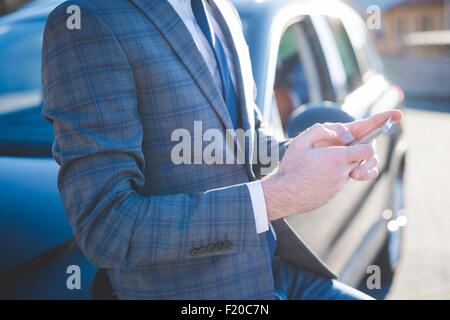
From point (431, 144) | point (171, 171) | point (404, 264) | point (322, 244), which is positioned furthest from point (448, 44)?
point (171, 171)

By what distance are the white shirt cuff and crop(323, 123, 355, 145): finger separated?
22cm

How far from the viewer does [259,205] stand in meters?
1.27

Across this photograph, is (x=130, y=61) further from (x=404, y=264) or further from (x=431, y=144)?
(x=431, y=144)

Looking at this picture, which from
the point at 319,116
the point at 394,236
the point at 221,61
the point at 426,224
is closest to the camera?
the point at 221,61

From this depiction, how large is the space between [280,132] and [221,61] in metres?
1.07

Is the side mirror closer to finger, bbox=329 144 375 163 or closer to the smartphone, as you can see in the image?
the smartphone

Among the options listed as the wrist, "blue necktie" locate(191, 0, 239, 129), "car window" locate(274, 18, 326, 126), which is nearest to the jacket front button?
the wrist

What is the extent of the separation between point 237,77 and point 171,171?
1.17 ft

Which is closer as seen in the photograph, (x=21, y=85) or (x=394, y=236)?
(x=21, y=85)

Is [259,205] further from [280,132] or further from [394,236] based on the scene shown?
[394,236]

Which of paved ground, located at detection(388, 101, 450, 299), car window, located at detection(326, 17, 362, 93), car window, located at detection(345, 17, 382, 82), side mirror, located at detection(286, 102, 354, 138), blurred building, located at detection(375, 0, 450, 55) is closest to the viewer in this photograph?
side mirror, located at detection(286, 102, 354, 138)

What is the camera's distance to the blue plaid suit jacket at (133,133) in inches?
48.9

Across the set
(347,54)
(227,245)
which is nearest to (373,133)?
(227,245)

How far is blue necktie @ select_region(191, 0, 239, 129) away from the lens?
5.02ft
